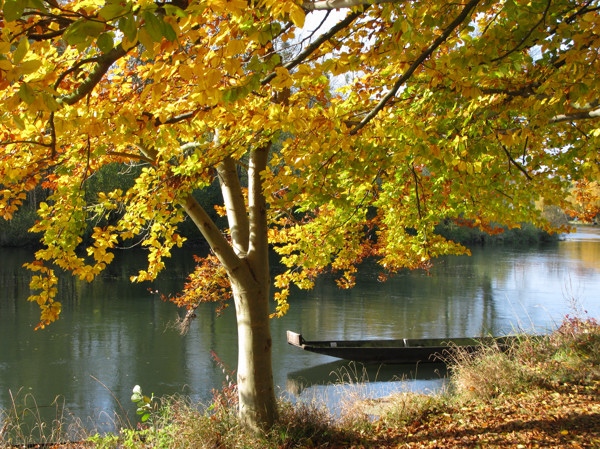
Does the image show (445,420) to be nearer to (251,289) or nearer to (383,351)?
(251,289)

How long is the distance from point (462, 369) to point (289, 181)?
12.9ft

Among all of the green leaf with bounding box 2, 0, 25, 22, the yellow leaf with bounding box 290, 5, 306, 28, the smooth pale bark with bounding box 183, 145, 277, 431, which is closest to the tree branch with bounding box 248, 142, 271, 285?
the smooth pale bark with bounding box 183, 145, 277, 431

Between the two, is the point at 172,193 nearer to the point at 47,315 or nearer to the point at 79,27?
the point at 47,315

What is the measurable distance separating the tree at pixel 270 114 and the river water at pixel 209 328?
246cm

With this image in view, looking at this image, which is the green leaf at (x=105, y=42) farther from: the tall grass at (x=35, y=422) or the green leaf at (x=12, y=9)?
the tall grass at (x=35, y=422)

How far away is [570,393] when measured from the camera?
18.4ft

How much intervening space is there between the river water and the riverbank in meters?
1.02

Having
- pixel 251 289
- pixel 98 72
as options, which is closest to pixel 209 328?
pixel 251 289

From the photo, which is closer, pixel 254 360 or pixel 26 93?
pixel 26 93

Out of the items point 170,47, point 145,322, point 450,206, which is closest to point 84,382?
point 145,322

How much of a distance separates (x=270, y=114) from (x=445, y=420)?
368 cm

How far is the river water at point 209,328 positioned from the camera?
9.22 meters

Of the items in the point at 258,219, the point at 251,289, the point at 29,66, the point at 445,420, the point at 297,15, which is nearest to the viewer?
the point at 29,66

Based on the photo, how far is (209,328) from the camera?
13219 mm
